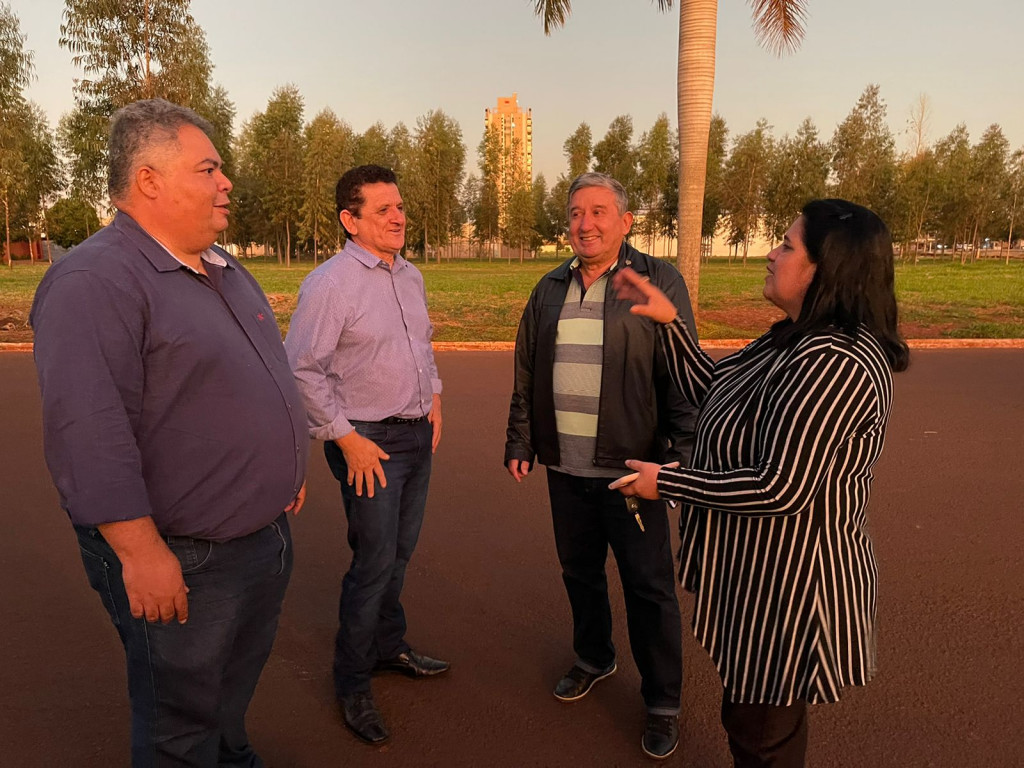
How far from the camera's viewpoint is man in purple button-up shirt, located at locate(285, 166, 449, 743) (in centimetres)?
275

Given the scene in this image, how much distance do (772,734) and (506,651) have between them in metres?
1.61

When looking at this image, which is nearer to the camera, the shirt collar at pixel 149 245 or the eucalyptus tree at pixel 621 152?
the shirt collar at pixel 149 245

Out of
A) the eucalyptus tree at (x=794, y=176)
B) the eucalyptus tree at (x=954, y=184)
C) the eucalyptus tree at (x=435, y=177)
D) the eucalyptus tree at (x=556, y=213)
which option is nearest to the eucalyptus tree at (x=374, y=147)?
the eucalyptus tree at (x=435, y=177)

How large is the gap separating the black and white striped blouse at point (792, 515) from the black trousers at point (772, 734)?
6 centimetres

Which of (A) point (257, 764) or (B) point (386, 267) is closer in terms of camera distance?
(A) point (257, 764)

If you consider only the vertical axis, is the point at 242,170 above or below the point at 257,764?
above

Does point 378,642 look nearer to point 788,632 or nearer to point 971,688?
point 788,632

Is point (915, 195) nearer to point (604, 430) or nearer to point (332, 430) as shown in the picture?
point (604, 430)

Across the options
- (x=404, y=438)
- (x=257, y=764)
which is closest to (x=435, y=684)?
(x=257, y=764)

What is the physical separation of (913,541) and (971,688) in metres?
1.66

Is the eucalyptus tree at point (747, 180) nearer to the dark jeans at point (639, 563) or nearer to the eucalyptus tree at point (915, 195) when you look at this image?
the eucalyptus tree at point (915, 195)

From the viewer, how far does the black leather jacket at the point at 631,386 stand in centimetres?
281

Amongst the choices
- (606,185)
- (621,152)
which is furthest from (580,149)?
(606,185)

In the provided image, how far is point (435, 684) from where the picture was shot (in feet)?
10.3
